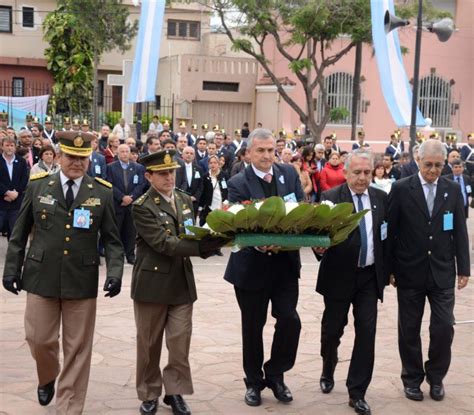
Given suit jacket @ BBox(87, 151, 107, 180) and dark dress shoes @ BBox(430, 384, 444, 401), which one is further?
suit jacket @ BBox(87, 151, 107, 180)

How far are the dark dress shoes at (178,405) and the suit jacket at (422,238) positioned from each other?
1901 mm

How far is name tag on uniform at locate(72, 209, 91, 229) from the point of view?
20.0 feet

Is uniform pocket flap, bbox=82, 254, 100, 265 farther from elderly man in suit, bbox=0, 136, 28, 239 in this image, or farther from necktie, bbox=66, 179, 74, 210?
elderly man in suit, bbox=0, 136, 28, 239

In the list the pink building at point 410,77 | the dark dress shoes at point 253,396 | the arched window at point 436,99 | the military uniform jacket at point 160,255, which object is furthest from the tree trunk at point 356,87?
the military uniform jacket at point 160,255

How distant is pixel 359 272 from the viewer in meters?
6.52

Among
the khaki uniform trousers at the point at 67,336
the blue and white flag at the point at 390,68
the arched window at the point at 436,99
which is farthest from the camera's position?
the arched window at the point at 436,99

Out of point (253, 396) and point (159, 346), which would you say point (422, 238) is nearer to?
point (253, 396)

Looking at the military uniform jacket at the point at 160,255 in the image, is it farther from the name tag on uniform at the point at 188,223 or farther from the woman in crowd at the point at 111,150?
the woman in crowd at the point at 111,150

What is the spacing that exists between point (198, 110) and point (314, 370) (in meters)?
29.1

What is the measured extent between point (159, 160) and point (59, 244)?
2.91ft

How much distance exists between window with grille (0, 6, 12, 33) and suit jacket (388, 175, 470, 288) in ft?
122

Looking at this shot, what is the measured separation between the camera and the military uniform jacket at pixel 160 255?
6.05 m

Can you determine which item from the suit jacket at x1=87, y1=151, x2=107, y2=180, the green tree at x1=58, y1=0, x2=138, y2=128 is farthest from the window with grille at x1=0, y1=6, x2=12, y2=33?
Result: the suit jacket at x1=87, y1=151, x2=107, y2=180

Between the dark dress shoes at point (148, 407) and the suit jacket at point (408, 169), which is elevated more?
the suit jacket at point (408, 169)
